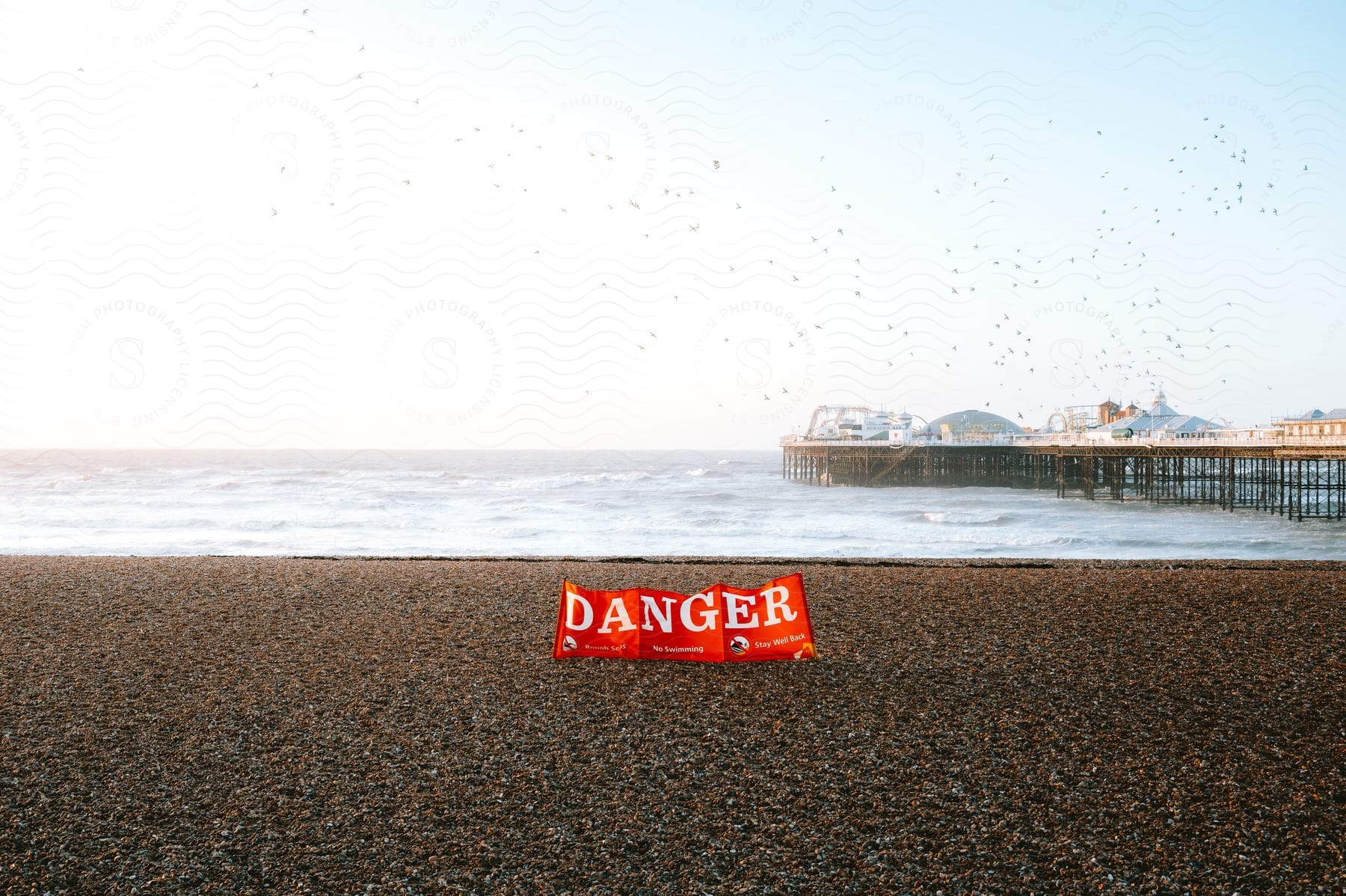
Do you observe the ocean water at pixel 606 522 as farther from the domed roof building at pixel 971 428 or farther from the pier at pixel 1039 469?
the domed roof building at pixel 971 428

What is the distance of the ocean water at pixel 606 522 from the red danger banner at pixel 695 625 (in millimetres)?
7330

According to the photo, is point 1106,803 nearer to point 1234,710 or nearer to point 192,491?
point 1234,710

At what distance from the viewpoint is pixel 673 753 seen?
3900 mm

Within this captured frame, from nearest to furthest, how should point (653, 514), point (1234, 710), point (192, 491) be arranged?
1. point (1234, 710)
2. point (653, 514)
3. point (192, 491)

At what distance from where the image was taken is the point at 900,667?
517 centimetres

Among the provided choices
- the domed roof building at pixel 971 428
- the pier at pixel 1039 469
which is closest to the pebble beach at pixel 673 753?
the pier at pixel 1039 469

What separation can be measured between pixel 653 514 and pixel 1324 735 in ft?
64.0

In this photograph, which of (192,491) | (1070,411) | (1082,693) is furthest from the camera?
(1070,411)

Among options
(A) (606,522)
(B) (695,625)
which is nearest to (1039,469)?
(A) (606,522)

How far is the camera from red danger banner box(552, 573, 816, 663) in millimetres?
5316

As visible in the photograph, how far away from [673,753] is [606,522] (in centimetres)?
1672

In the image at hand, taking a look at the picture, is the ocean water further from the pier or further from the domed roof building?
the domed roof building

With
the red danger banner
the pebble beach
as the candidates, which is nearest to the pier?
the pebble beach

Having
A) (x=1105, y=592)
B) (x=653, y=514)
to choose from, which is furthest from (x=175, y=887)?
(x=653, y=514)
